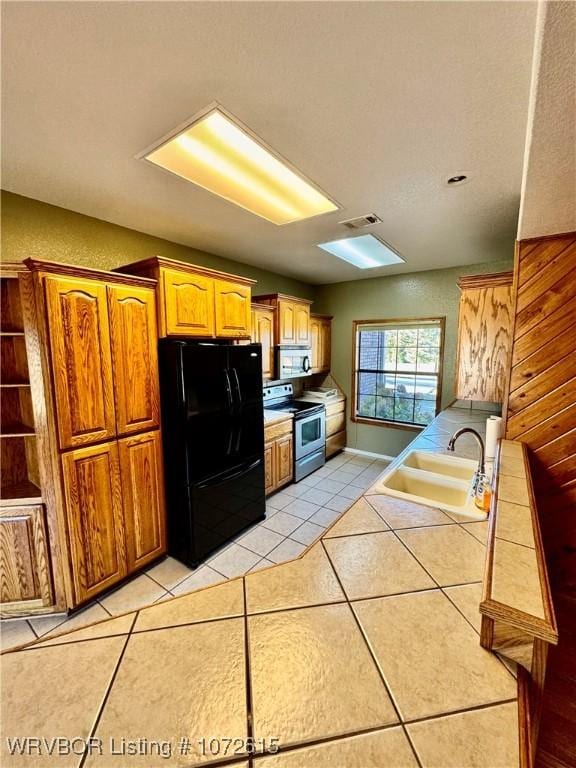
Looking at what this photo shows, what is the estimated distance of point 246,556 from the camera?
2564 millimetres

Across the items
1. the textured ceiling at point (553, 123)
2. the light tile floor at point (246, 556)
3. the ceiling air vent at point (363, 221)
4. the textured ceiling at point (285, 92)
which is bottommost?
the light tile floor at point (246, 556)

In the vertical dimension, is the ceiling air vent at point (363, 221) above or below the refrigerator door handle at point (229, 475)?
above

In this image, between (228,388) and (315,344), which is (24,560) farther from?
(315,344)

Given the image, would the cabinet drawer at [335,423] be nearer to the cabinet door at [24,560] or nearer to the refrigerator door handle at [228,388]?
the refrigerator door handle at [228,388]

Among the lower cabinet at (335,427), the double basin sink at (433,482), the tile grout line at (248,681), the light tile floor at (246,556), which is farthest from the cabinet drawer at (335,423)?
the tile grout line at (248,681)

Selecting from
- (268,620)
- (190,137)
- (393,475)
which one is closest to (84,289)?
(190,137)

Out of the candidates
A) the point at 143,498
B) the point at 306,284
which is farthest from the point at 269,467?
the point at 306,284

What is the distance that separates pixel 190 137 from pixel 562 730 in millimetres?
2859

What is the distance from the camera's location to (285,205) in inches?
90.7

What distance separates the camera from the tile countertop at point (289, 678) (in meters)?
0.53

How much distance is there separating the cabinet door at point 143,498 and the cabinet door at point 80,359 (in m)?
0.24

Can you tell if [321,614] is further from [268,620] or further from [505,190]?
[505,190]

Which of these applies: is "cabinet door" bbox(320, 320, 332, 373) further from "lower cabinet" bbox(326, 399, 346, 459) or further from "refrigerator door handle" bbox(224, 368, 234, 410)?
"refrigerator door handle" bbox(224, 368, 234, 410)

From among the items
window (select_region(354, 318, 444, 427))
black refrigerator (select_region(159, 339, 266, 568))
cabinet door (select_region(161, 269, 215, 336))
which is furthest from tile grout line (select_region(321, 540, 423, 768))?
window (select_region(354, 318, 444, 427))
